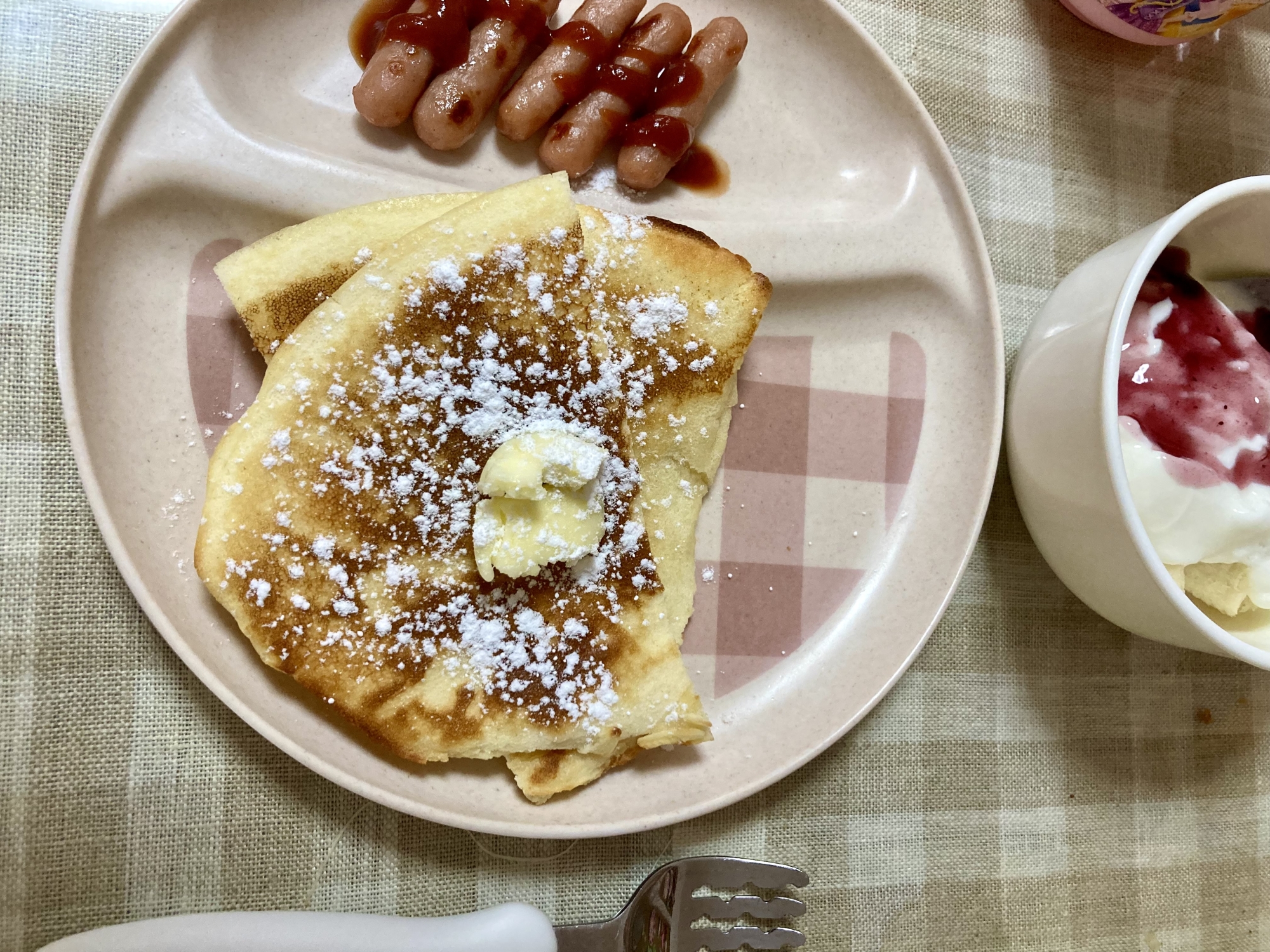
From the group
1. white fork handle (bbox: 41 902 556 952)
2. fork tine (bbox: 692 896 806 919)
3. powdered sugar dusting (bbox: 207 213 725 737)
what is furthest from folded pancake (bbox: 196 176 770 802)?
fork tine (bbox: 692 896 806 919)

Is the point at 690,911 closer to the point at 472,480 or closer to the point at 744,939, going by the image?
the point at 744,939

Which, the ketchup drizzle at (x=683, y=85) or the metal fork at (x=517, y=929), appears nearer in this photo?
the metal fork at (x=517, y=929)

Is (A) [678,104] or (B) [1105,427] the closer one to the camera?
(B) [1105,427]

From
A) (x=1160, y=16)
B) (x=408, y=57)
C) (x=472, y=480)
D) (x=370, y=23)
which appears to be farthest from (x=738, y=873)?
(x=1160, y=16)

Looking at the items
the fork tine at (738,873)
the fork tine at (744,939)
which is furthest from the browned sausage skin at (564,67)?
the fork tine at (744,939)

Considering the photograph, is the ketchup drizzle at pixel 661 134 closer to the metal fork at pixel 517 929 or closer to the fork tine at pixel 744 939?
the metal fork at pixel 517 929
